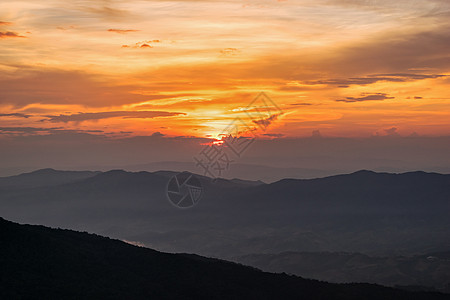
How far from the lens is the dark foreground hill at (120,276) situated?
245 feet

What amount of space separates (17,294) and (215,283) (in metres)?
33.1

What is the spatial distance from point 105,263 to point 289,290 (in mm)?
33220

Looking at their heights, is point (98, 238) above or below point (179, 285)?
above

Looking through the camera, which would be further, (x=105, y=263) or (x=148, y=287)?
(x=105, y=263)

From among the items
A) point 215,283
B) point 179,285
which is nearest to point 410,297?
point 215,283

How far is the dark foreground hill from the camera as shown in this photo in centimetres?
7477

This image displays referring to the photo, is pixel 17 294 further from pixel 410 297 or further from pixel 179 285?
pixel 410 297

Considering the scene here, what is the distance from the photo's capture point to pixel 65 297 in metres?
70.3

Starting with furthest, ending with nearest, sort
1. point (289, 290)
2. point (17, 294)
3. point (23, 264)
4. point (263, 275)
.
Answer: point (263, 275), point (289, 290), point (23, 264), point (17, 294)

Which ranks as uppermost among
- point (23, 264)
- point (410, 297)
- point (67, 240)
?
point (67, 240)

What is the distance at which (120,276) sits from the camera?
8450 centimetres

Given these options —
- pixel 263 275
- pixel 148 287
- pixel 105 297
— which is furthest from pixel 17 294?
pixel 263 275

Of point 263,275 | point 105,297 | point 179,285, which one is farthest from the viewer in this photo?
point 263,275

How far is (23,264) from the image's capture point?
79250mm
